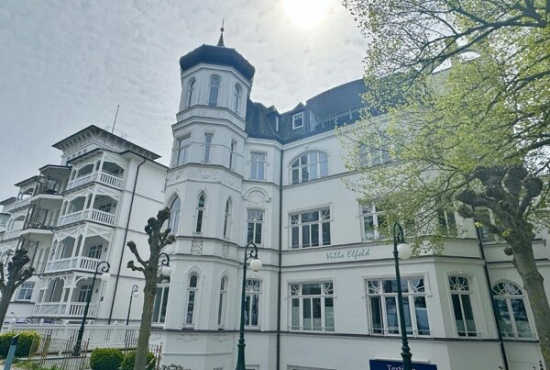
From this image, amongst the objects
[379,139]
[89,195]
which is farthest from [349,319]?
[89,195]

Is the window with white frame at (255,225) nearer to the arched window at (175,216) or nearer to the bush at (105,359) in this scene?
the arched window at (175,216)

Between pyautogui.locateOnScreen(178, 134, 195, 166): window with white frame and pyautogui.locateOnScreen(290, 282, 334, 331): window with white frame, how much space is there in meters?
9.42

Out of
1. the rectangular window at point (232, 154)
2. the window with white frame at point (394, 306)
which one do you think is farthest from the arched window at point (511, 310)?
the rectangular window at point (232, 154)

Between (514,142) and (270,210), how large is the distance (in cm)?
1239

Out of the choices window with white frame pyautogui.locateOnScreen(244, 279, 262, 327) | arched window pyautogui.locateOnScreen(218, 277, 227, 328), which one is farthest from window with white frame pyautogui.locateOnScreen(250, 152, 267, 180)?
arched window pyautogui.locateOnScreen(218, 277, 227, 328)

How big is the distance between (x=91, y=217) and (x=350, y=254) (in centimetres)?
2024

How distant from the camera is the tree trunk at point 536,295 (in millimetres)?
8383

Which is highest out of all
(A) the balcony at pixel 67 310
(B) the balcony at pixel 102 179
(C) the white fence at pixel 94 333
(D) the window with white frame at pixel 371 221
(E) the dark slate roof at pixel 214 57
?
(E) the dark slate roof at pixel 214 57

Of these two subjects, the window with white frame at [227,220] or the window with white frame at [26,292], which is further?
the window with white frame at [26,292]

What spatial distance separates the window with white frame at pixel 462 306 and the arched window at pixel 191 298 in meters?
11.2

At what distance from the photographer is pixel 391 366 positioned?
13234 mm

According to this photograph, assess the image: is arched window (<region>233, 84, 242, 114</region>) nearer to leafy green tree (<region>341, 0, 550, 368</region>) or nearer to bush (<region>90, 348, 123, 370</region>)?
leafy green tree (<region>341, 0, 550, 368</region>)

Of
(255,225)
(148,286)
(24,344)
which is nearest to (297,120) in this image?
(255,225)

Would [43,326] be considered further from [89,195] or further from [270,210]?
[270,210]
